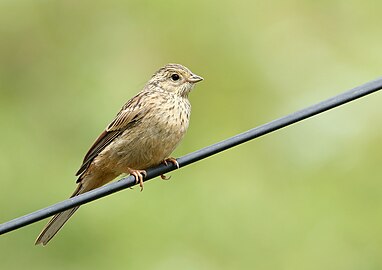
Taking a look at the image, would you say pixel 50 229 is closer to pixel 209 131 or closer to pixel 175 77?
pixel 175 77

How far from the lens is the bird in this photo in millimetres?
9188

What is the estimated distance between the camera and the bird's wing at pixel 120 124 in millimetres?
9422

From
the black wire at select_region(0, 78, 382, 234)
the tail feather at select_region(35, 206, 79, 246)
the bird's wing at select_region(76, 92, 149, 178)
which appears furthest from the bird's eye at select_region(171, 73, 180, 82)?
the black wire at select_region(0, 78, 382, 234)

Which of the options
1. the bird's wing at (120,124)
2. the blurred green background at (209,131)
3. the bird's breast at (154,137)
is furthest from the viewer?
the blurred green background at (209,131)

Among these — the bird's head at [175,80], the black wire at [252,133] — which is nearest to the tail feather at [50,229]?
the bird's head at [175,80]

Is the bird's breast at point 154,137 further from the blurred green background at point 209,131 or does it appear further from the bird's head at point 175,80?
the blurred green background at point 209,131

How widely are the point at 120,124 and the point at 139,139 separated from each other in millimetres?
269

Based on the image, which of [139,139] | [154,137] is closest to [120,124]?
[139,139]

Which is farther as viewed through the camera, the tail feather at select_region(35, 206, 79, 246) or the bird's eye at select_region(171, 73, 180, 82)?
the bird's eye at select_region(171, 73, 180, 82)

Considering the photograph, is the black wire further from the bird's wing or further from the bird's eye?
the bird's eye

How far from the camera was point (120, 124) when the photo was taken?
948 centimetres

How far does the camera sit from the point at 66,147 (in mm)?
14570

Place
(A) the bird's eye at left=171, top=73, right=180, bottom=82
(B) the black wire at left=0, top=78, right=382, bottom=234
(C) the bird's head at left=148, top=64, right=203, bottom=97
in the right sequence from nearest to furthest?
(B) the black wire at left=0, top=78, right=382, bottom=234, (C) the bird's head at left=148, top=64, right=203, bottom=97, (A) the bird's eye at left=171, top=73, right=180, bottom=82

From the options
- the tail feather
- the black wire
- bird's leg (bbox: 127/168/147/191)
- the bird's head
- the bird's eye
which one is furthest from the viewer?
the bird's eye
